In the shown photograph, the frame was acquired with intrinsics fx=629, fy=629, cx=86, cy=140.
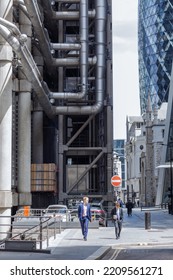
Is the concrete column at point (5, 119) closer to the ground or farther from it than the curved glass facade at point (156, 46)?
closer to the ground

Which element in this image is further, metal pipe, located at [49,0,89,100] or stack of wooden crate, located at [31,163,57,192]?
metal pipe, located at [49,0,89,100]

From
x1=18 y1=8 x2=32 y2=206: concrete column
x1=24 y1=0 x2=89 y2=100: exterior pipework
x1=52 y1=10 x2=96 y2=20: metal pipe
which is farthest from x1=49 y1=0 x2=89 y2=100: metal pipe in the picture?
x1=18 y1=8 x2=32 y2=206: concrete column

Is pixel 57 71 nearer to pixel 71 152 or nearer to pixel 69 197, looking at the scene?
pixel 71 152

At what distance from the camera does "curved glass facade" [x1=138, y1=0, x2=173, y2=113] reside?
160125mm

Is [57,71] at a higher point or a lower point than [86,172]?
higher

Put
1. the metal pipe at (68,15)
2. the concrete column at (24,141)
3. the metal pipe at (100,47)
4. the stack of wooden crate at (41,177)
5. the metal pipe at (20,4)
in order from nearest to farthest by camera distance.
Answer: the metal pipe at (20,4) < the concrete column at (24,141) < the stack of wooden crate at (41,177) < the metal pipe at (100,47) < the metal pipe at (68,15)

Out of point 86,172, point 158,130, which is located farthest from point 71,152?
point 158,130

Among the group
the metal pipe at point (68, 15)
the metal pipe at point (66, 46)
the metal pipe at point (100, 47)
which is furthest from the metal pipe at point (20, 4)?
the metal pipe at point (100, 47)

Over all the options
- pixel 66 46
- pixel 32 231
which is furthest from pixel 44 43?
pixel 32 231

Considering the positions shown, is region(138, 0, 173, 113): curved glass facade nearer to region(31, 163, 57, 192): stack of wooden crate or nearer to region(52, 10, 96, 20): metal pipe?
region(52, 10, 96, 20): metal pipe

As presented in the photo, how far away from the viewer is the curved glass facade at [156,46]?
160125 mm

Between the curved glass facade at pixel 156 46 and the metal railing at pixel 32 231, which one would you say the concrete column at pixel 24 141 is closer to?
the metal railing at pixel 32 231

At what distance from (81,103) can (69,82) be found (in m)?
5.40
